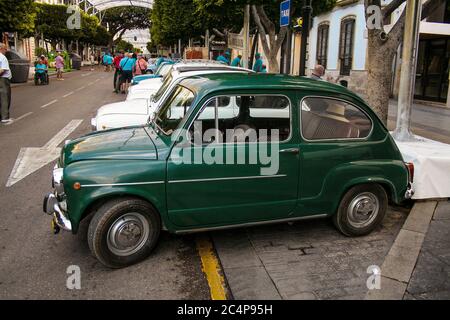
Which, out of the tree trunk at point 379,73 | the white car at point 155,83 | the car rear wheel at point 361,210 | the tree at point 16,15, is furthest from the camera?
the tree at point 16,15

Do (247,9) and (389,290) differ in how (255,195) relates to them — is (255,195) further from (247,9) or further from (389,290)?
(247,9)

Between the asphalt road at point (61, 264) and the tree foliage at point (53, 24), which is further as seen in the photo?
the tree foliage at point (53, 24)

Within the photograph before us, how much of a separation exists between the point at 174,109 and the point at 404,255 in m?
2.72

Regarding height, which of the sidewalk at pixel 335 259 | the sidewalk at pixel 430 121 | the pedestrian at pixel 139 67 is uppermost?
the pedestrian at pixel 139 67

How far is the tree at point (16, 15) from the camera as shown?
1973 cm

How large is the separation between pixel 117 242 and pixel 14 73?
2197cm

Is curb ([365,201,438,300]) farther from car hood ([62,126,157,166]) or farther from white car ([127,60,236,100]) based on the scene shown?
white car ([127,60,236,100])

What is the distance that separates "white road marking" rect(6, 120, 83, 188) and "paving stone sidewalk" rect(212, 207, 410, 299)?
3.72m

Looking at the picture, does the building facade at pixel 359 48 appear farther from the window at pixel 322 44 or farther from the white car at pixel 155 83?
the white car at pixel 155 83

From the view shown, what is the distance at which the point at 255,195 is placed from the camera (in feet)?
13.4

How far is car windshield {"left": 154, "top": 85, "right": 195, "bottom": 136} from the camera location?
4234 mm

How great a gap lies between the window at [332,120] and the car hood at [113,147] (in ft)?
5.09

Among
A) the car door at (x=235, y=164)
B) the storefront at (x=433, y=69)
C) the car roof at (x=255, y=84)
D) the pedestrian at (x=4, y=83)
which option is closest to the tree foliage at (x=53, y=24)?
the pedestrian at (x=4, y=83)

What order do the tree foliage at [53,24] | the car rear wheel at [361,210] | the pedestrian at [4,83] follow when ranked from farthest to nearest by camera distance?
the tree foliage at [53,24], the pedestrian at [4,83], the car rear wheel at [361,210]
